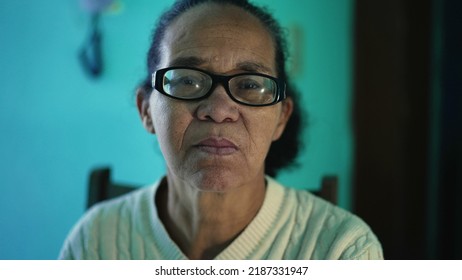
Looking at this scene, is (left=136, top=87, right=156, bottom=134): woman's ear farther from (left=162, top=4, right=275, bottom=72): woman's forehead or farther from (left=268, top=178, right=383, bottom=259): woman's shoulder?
(left=268, top=178, right=383, bottom=259): woman's shoulder

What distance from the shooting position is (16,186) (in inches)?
42.0

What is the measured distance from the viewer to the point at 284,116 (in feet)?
2.96

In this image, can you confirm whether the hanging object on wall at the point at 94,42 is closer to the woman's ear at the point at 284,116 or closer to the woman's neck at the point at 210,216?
the woman's neck at the point at 210,216

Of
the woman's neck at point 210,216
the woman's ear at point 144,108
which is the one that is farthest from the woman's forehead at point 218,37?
the woman's neck at point 210,216

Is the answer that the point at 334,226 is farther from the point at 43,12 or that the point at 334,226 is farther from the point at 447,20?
the point at 43,12

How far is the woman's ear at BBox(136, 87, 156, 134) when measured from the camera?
2.94 feet

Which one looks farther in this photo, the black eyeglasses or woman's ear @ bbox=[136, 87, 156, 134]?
woman's ear @ bbox=[136, 87, 156, 134]

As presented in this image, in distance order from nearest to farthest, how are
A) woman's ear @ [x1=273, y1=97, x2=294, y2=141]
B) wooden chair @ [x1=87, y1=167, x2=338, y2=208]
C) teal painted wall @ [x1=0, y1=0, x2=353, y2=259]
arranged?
woman's ear @ [x1=273, y1=97, x2=294, y2=141] < teal painted wall @ [x1=0, y1=0, x2=353, y2=259] < wooden chair @ [x1=87, y1=167, x2=338, y2=208]

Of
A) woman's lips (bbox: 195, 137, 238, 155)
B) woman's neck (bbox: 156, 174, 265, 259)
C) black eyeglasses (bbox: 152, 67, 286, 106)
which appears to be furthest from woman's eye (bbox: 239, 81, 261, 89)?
woman's neck (bbox: 156, 174, 265, 259)

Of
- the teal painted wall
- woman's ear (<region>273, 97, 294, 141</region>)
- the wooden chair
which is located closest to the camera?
woman's ear (<region>273, 97, 294, 141</region>)

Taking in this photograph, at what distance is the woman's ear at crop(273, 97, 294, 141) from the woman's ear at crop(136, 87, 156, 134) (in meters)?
0.25

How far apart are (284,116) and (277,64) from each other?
113 millimetres

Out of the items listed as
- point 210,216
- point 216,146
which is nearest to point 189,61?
point 216,146

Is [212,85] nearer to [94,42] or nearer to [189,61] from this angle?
[189,61]
